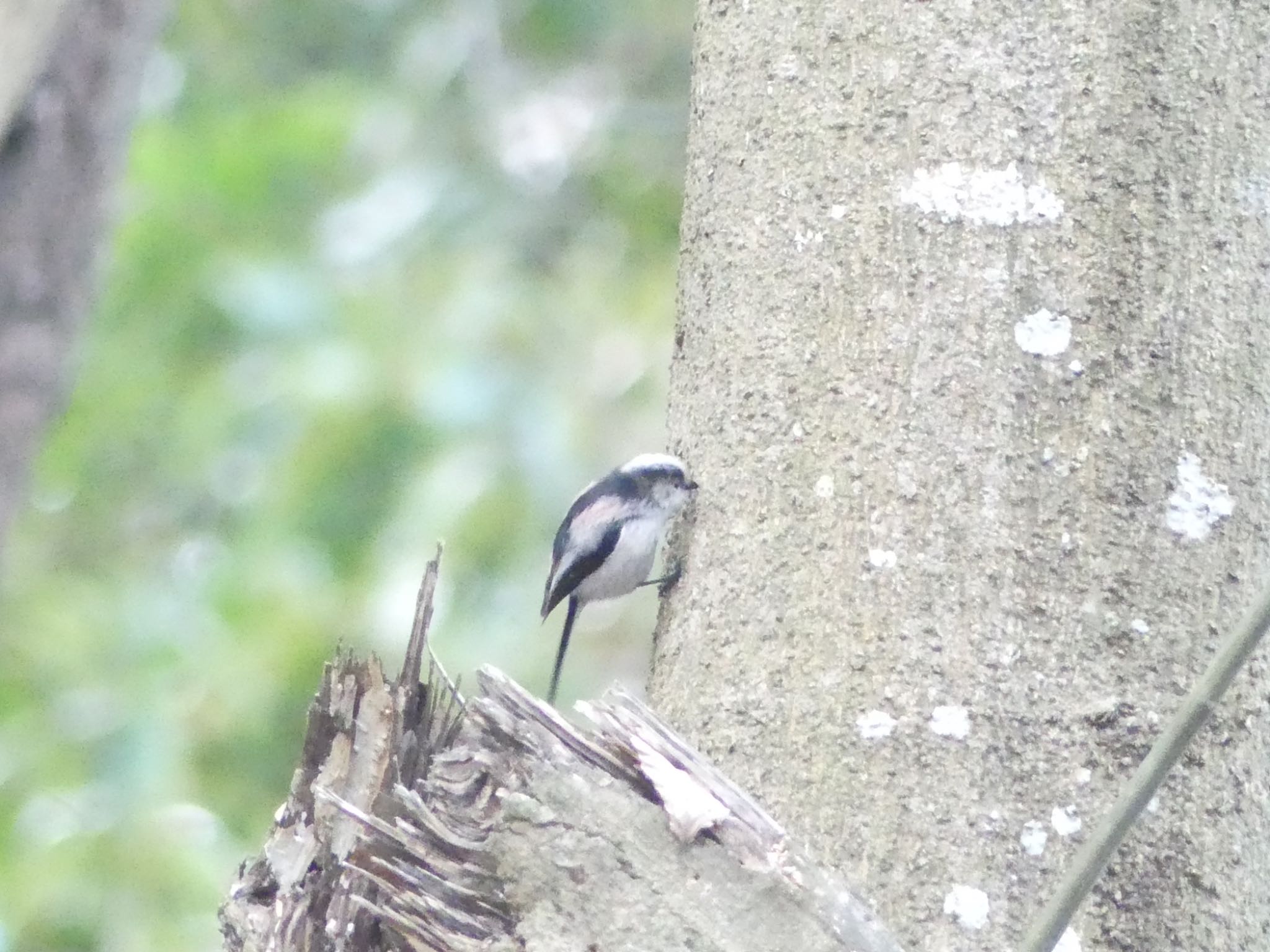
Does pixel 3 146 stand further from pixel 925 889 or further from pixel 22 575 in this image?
pixel 925 889

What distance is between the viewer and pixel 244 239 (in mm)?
4684

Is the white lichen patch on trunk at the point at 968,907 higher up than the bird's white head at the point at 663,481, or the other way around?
the bird's white head at the point at 663,481

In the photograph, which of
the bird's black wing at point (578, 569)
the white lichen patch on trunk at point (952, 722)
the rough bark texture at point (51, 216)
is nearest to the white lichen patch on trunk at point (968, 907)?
the white lichen patch on trunk at point (952, 722)

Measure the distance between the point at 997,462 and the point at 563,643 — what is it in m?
1.12

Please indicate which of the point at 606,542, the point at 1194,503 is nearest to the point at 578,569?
the point at 606,542

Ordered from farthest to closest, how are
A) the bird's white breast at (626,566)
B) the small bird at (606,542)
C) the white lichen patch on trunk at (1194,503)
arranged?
1. the bird's white breast at (626,566)
2. the small bird at (606,542)
3. the white lichen patch on trunk at (1194,503)

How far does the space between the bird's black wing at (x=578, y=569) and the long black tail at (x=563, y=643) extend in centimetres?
3

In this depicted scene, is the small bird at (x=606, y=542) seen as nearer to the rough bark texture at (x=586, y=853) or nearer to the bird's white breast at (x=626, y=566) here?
the bird's white breast at (x=626, y=566)

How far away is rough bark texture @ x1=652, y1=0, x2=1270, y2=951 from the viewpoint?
1.70m

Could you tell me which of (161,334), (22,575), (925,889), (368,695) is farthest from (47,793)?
(925,889)

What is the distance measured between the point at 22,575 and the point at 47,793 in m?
1.61

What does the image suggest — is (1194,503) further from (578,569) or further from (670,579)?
(578,569)

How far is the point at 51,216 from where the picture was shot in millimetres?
3715

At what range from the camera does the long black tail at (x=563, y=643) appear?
8.77ft
